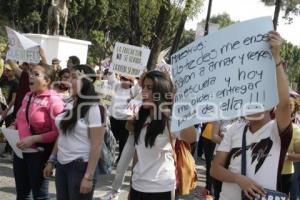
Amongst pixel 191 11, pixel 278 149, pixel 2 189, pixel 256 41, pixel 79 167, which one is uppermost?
pixel 191 11

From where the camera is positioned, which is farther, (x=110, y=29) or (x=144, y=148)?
(x=110, y=29)

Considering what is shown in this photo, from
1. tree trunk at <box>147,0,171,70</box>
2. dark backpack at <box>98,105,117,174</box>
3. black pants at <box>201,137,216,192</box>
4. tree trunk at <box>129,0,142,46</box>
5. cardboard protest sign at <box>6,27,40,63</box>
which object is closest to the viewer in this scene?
dark backpack at <box>98,105,117,174</box>

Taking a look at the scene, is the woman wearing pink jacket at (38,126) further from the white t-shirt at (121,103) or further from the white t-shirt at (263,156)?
the white t-shirt at (121,103)

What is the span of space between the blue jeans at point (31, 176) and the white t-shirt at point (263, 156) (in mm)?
1837

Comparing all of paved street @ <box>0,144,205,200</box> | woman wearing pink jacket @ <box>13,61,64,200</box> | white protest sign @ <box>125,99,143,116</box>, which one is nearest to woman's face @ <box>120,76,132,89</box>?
white protest sign @ <box>125,99,143,116</box>

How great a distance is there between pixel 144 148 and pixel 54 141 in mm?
957

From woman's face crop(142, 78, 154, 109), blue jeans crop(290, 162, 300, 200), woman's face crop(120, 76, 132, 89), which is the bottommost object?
blue jeans crop(290, 162, 300, 200)

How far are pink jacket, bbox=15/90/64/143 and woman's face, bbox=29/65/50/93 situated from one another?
5 cm

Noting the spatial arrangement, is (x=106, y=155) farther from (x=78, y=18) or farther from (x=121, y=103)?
(x=78, y=18)

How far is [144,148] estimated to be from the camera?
3797 millimetres

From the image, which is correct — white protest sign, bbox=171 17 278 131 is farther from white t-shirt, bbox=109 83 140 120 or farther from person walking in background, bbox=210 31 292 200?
white t-shirt, bbox=109 83 140 120

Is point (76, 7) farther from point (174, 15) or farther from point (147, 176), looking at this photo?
point (147, 176)

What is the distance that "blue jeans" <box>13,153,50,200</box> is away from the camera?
4.37 meters

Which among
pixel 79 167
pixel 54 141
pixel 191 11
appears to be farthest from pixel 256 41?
pixel 191 11
